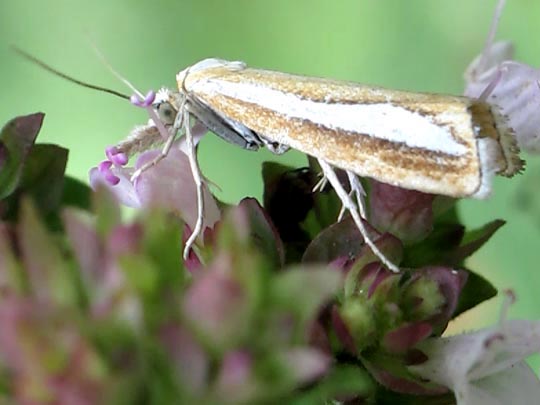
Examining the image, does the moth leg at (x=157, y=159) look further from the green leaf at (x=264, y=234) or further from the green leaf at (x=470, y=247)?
the green leaf at (x=470, y=247)

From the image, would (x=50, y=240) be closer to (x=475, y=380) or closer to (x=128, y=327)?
(x=128, y=327)

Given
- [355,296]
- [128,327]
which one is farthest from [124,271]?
[355,296]

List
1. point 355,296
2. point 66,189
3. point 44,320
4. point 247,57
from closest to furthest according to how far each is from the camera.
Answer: point 44,320
point 355,296
point 66,189
point 247,57

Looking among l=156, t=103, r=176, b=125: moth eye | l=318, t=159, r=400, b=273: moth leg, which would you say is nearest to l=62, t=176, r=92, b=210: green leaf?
l=156, t=103, r=176, b=125: moth eye

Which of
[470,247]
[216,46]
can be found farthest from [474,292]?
[216,46]

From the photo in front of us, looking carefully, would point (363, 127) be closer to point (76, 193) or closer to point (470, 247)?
point (470, 247)

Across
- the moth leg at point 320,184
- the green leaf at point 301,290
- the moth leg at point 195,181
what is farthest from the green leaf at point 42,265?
the moth leg at point 320,184
